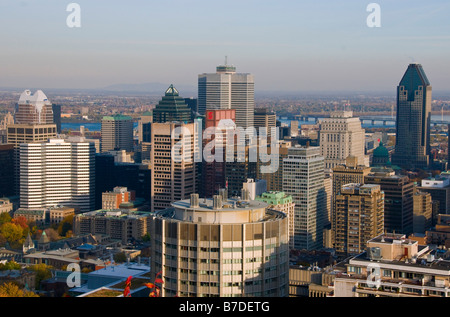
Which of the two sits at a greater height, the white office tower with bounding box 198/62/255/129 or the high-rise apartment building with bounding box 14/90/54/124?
the white office tower with bounding box 198/62/255/129

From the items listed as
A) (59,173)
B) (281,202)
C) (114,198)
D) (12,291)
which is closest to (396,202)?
(281,202)

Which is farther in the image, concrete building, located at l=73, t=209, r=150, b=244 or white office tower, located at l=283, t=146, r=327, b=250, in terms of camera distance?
concrete building, located at l=73, t=209, r=150, b=244

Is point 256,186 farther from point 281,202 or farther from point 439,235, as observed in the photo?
point 439,235

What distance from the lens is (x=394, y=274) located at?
13.0m

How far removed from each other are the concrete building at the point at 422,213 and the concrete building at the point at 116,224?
40.8ft

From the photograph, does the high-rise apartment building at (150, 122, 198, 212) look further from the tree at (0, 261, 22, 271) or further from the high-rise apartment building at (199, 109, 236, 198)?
the tree at (0, 261, 22, 271)

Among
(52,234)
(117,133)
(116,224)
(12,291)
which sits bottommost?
(52,234)

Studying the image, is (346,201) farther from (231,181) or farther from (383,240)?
(383,240)

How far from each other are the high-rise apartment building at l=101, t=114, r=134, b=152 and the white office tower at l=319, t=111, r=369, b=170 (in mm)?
17614

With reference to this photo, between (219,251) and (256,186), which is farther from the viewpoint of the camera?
(256,186)

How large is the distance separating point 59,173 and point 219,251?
29.4 meters

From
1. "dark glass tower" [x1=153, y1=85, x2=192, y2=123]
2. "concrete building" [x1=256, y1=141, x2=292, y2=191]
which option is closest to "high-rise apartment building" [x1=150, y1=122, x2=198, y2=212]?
"concrete building" [x1=256, y1=141, x2=292, y2=191]

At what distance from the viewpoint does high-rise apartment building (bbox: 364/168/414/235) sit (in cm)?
3391

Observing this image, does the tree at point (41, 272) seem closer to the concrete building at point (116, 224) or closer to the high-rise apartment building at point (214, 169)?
the concrete building at point (116, 224)
